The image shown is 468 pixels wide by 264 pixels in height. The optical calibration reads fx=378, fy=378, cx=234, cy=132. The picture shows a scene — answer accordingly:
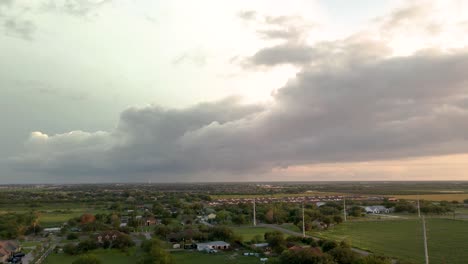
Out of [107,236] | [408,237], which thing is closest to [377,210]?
[408,237]

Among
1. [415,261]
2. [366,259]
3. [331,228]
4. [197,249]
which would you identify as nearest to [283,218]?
[331,228]

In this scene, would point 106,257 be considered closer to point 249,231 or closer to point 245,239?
point 245,239

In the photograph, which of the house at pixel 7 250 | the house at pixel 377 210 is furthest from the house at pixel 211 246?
the house at pixel 377 210

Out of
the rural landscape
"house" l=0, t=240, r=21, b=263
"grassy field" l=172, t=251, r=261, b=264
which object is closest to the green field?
the rural landscape

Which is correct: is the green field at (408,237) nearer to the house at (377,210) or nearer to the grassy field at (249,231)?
the grassy field at (249,231)

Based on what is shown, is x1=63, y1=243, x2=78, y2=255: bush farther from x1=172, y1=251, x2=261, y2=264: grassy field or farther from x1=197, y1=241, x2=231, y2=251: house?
x1=197, y1=241, x2=231, y2=251: house

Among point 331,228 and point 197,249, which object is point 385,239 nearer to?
point 331,228
